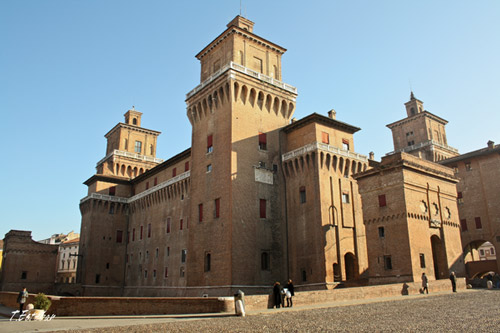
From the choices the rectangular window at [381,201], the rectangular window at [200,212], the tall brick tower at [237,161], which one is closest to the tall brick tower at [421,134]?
the tall brick tower at [237,161]

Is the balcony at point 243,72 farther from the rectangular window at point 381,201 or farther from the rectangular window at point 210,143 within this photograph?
the rectangular window at point 381,201

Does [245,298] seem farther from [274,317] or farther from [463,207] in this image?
[463,207]

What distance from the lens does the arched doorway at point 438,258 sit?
102 feet

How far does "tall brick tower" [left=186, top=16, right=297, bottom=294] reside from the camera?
3450 cm

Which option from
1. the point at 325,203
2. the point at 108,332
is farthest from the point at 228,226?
the point at 108,332

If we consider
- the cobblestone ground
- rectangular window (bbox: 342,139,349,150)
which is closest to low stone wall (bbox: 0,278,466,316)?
the cobblestone ground

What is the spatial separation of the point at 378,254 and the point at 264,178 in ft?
40.2

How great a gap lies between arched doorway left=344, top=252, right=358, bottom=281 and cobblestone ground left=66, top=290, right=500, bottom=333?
1728 centimetres

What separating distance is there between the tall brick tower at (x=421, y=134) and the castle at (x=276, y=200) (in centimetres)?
2377

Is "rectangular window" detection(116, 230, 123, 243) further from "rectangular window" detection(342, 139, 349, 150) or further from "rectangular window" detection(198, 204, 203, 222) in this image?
"rectangular window" detection(342, 139, 349, 150)

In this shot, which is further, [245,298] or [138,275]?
[138,275]

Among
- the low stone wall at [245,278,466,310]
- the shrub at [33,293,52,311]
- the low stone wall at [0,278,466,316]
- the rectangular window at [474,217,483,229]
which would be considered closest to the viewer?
the low stone wall at [0,278,466,316]

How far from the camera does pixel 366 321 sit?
1405 cm

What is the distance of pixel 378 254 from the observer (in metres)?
30.0
